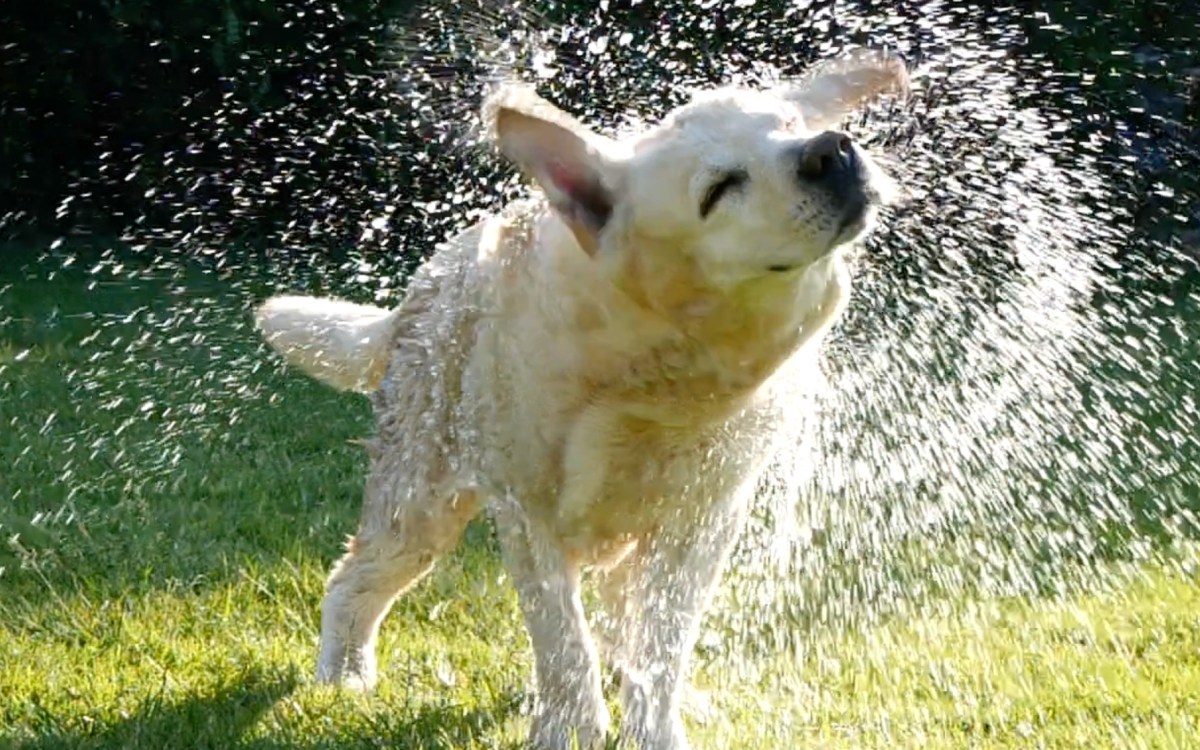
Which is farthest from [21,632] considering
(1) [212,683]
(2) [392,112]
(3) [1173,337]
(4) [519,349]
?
(3) [1173,337]

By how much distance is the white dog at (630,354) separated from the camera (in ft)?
10.2

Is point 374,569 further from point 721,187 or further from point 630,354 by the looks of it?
point 721,187

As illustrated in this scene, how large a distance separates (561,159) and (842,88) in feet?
2.20

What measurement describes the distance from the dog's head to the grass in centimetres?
115

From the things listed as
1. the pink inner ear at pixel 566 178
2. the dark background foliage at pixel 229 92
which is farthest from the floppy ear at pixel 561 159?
the dark background foliage at pixel 229 92

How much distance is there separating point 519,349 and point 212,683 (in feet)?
3.73

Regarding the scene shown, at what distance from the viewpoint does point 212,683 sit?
Answer: 154 inches

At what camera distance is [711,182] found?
310cm

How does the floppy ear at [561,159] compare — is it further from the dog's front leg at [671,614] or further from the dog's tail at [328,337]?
the dog's tail at [328,337]

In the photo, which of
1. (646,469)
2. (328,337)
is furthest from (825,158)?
(328,337)

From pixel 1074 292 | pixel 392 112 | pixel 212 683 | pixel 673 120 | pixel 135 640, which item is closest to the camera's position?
pixel 673 120

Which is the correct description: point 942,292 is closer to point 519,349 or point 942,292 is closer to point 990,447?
point 990,447

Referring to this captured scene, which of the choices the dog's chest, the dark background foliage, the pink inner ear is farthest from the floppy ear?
the dark background foliage

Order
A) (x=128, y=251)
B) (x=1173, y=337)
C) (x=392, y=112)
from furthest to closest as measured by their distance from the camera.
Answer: (x=128, y=251) < (x=392, y=112) < (x=1173, y=337)
